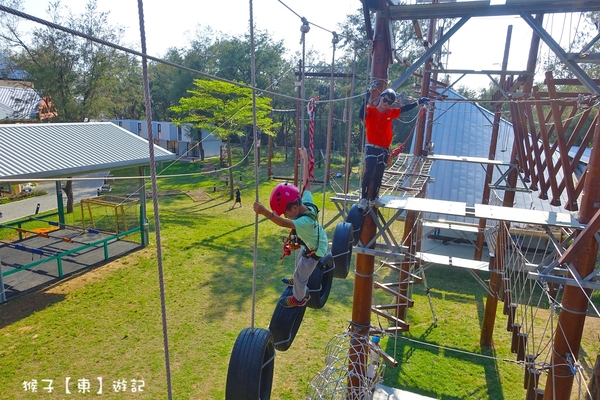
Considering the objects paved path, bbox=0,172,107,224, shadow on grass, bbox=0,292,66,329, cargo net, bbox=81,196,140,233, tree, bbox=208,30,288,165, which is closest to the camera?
shadow on grass, bbox=0,292,66,329

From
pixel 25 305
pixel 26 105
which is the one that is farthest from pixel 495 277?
pixel 26 105

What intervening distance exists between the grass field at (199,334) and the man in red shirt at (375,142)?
285cm

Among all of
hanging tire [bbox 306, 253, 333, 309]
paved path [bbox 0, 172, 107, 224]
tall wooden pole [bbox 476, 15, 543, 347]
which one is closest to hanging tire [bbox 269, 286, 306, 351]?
hanging tire [bbox 306, 253, 333, 309]

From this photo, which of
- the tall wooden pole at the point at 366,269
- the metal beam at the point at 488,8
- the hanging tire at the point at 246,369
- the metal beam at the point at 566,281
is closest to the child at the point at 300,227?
the hanging tire at the point at 246,369

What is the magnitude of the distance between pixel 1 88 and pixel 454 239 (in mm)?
26434

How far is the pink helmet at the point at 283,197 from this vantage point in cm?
334

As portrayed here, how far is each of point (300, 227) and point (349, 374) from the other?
244 centimetres

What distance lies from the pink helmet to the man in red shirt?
7.50 ft

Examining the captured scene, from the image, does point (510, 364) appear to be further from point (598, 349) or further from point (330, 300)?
point (330, 300)

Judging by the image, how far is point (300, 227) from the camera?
3492 mm

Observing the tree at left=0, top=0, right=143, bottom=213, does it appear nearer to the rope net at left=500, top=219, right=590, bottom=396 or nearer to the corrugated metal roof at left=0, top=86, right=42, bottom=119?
the corrugated metal roof at left=0, top=86, right=42, bottom=119

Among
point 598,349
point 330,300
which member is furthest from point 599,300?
point 330,300

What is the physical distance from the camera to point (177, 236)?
14891 millimetres

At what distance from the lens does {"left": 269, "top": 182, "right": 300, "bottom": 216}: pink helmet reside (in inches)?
131
